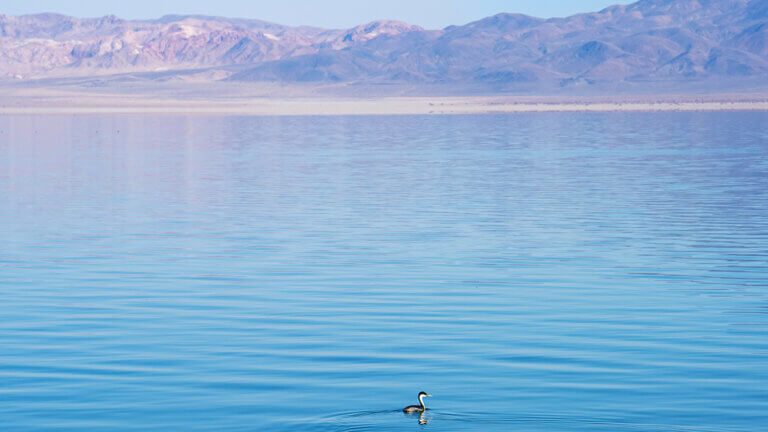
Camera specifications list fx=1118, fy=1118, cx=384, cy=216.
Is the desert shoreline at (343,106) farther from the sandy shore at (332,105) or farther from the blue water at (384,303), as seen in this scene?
the blue water at (384,303)

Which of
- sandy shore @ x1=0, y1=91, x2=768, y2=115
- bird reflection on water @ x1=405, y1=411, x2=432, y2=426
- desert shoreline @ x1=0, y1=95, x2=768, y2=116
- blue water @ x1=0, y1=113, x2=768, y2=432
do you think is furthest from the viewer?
sandy shore @ x1=0, y1=91, x2=768, y2=115

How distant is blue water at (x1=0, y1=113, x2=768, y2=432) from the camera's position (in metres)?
11.9

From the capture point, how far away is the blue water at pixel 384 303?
1191cm

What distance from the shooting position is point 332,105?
514 feet

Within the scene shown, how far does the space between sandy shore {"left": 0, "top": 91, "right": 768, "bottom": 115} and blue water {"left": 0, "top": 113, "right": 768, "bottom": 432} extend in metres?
89.3

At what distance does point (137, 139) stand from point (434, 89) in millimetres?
125207

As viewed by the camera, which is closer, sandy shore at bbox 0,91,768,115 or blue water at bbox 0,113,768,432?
blue water at bbox 0,113,768,432

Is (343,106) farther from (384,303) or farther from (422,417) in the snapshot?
(422,417)

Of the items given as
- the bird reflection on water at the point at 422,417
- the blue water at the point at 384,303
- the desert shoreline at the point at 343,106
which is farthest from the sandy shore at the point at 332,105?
the bird reflection on water at the point at 422,417

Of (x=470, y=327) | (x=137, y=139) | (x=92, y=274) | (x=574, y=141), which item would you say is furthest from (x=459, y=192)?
(x=137, y=139)

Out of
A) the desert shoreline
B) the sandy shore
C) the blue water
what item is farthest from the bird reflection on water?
the sandy shore

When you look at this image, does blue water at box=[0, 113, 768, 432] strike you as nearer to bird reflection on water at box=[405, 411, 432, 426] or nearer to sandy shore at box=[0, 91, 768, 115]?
bird reflection on water at box=[405, 411, 432, 426]

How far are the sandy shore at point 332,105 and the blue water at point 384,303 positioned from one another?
89259mm

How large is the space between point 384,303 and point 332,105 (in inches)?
5534
